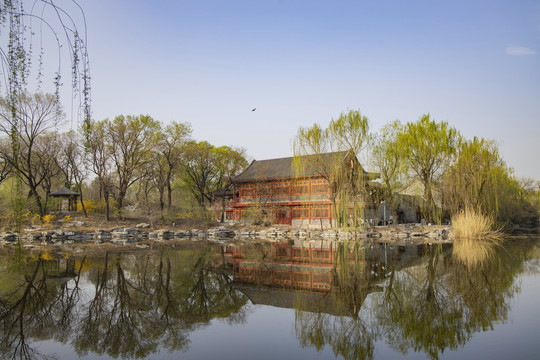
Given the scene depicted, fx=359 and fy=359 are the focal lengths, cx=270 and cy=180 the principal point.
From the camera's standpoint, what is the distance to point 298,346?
508 cm

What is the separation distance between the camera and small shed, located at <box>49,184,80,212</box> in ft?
105

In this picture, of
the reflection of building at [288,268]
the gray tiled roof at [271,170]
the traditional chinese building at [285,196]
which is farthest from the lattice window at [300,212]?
the reflection of building at [288,268]

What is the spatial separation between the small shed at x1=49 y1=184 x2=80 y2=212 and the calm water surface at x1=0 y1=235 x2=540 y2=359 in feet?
74.1

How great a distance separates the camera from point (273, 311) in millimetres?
6902

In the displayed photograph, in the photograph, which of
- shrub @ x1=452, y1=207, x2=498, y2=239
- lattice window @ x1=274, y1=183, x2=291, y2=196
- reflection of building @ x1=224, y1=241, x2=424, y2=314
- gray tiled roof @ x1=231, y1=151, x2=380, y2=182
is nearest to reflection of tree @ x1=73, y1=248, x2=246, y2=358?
reflection of building @ x1=224, y1=241, x2=424, y2=314

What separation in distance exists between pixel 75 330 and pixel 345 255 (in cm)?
1061

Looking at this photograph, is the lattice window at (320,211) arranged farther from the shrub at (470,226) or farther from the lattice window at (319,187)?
the shrub at (470,226)

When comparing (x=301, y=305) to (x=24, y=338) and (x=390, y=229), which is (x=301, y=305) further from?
(x=390, y=229)

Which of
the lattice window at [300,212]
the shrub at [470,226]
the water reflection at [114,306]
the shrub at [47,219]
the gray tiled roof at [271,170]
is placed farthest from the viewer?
the gray tiled roof at [271,170]

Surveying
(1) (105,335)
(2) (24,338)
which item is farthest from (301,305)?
(2) (24,338)

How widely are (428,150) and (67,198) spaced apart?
100 ft

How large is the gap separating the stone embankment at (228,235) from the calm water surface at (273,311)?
11324 mm

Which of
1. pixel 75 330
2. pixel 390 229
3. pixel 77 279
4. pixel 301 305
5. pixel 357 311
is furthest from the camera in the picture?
pixel 390 229

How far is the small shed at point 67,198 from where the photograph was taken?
31.9 meters
